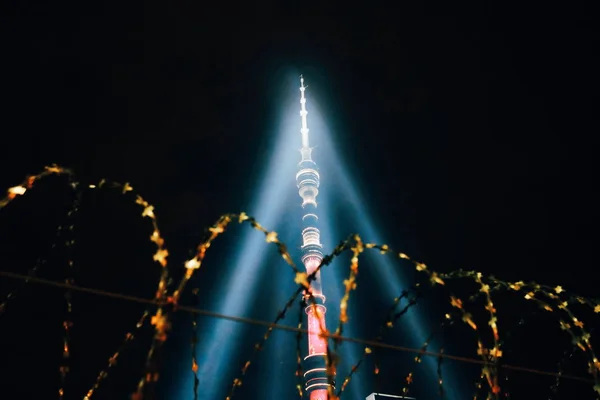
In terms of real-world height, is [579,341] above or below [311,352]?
below

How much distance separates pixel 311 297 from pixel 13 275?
3.13m

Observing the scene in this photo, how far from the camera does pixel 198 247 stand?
5.73 metres

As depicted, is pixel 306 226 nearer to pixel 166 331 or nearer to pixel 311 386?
pixel 311 386

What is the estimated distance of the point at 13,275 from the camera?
4.99m

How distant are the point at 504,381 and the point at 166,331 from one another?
15.9 ft

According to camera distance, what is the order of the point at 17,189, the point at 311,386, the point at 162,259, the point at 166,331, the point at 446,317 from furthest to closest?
the point at 311,386, the point at 446,317, the point at 17,189, the point at 162,259, the point at 166,331

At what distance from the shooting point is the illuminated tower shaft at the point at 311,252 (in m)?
67.2

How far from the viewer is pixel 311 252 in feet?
262

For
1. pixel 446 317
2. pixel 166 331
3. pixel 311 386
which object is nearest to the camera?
pixel 166 331

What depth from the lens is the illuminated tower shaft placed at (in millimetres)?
67188

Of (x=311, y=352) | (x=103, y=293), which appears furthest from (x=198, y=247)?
(x=311, y=352)

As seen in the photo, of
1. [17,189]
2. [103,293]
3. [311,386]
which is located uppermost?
[311,386]

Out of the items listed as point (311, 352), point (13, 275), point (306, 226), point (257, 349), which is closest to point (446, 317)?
point (257, 349)

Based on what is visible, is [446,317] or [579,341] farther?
[446,317]
